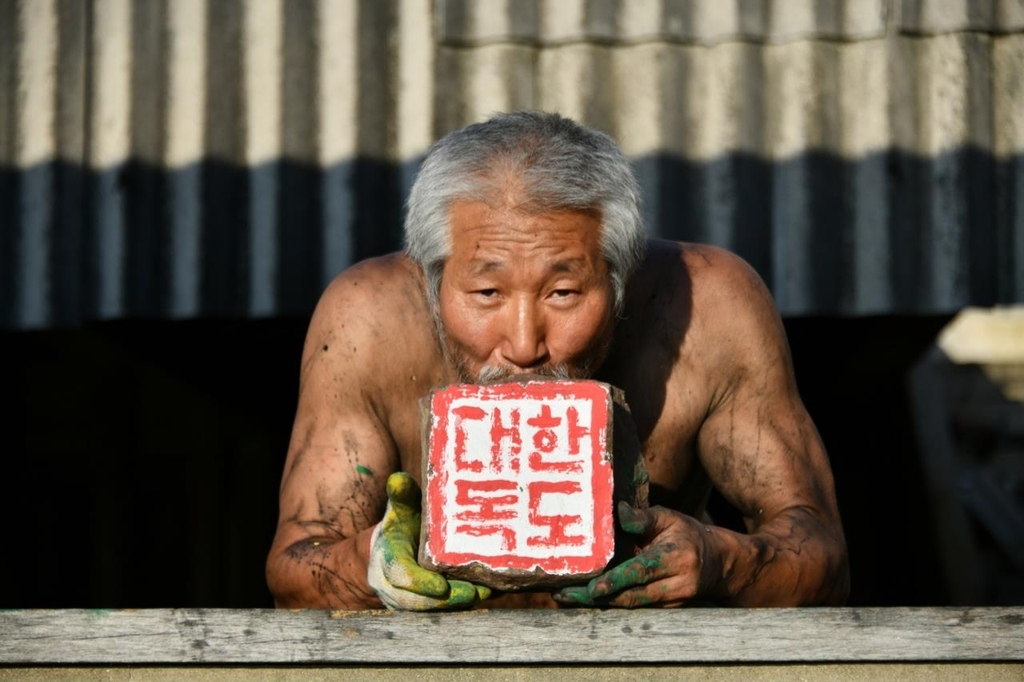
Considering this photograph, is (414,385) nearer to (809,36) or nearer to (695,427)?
(695,427)

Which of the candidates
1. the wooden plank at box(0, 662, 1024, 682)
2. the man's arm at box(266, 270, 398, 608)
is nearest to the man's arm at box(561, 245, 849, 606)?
Answer: the wooden plank at box(0, 662, 1024, 682)

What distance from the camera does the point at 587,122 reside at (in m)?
5.05

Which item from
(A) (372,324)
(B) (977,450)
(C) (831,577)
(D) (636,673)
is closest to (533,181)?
(A) (372,324)

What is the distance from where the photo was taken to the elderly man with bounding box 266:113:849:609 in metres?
2.87

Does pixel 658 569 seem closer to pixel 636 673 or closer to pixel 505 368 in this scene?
pixel 636 673

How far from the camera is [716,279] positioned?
145 inches

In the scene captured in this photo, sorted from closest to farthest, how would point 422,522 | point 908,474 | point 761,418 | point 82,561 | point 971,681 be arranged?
1. point 971,681
2. point 422,522
3. point 761,418
4. point 82,561
5. point 908,474

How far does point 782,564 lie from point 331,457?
1.07m

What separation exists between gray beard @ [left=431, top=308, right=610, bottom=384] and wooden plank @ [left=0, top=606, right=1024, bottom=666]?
0.65 metres

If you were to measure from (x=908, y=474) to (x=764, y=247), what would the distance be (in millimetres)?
2741

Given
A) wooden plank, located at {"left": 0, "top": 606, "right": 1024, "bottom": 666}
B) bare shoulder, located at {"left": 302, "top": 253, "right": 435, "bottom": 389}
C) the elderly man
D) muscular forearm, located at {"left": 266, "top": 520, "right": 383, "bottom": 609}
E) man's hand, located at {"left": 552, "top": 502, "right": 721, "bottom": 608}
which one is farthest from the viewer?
bare shoulder, located at {"left": 302, "top": 253, "right": 435, "bottom": 389}

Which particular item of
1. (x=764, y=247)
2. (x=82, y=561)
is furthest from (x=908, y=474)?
(x=82, y=561)

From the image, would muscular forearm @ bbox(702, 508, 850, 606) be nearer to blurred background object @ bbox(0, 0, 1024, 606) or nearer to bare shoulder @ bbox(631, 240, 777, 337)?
bare shoulder @ bbox(631, 240, 777, 337)

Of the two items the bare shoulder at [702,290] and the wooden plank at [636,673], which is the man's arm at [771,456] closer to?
the bare shoulder at [702,290]
